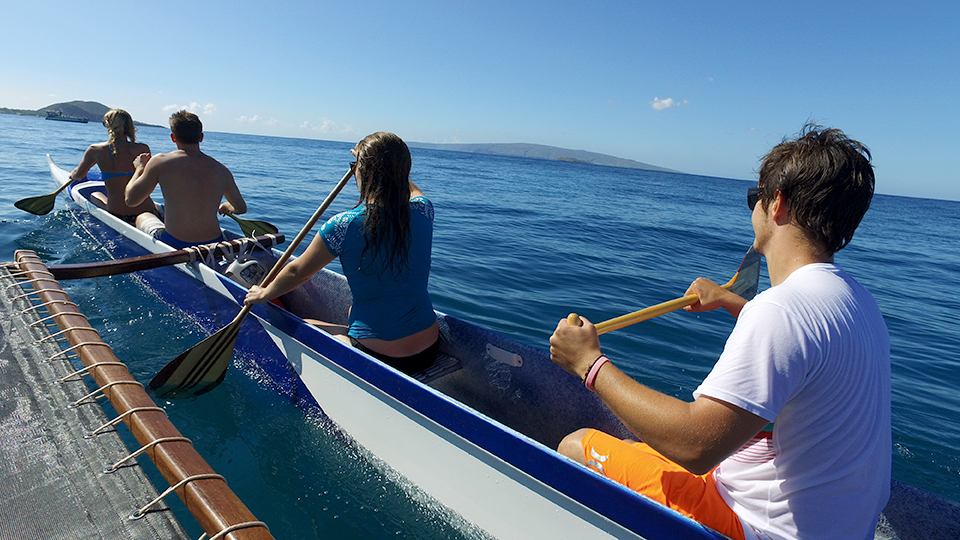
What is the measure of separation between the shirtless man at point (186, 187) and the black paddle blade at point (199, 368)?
6.90ft

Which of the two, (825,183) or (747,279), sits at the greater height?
(825,183)

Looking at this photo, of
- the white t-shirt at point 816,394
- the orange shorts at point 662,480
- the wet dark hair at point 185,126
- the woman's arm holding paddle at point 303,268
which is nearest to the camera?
the white t-shirt at point 816,394

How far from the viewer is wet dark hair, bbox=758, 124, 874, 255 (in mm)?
1493

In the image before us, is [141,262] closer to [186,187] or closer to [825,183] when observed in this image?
[186,187]

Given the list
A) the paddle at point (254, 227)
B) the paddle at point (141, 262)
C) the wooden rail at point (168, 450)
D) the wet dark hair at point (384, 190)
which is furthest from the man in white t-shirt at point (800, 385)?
the paddle at point (254, 227)

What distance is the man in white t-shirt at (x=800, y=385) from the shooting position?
1383 mm

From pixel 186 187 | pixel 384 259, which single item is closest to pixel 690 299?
pixel 384 259

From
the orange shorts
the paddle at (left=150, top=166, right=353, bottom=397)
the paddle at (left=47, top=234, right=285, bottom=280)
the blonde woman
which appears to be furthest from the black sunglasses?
the blonde woman

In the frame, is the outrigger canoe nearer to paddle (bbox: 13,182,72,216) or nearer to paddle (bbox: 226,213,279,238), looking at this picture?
paddle (bbox: 226,213,279,238)

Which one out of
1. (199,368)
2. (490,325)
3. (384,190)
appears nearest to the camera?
(384,190)

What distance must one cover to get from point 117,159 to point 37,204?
8.23ft

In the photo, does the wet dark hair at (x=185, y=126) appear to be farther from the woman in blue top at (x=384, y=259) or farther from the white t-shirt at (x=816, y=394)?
the white t-shirt at (x=816, y=394)

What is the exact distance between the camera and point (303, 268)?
322 cm

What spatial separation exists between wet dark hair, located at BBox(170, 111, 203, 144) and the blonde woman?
2286 millimetres
